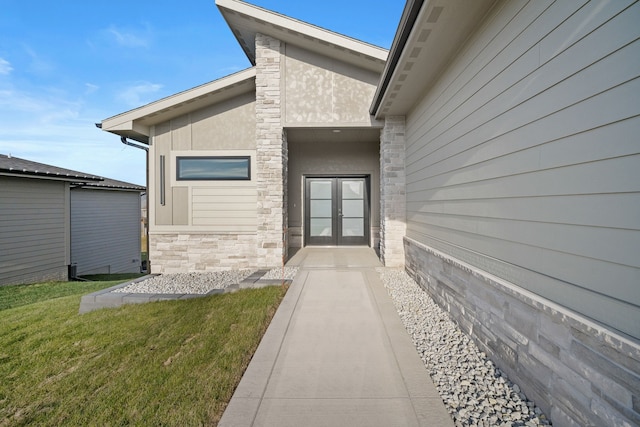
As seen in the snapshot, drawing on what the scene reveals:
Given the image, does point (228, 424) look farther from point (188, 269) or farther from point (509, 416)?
point (188, 269)

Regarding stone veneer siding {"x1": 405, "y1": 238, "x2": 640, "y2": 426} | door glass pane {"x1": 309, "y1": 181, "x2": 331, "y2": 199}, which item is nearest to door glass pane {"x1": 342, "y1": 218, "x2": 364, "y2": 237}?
door glass pane {"x1": 309, "y1": 181, "x2": 331, "y2": 199}

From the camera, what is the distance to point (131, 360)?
9.59 ft

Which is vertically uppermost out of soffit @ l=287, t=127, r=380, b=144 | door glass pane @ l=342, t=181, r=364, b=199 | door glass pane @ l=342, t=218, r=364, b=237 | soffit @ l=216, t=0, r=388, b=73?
soffit @ l=216, t=0, r=388, b=73

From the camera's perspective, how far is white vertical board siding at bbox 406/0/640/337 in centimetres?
153

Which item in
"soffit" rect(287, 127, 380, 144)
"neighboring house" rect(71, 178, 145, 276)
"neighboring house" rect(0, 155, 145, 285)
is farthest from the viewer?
"neighboring house" rect(71, 178, 145, 276)

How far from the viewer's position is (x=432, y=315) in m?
3.81

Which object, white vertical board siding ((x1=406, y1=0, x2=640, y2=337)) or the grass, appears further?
the grass

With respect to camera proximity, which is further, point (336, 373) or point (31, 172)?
point (31, 172)

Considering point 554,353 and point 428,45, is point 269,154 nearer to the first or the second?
point 428,45

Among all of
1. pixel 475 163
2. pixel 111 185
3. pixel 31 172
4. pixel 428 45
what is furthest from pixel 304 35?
pixel 111 185

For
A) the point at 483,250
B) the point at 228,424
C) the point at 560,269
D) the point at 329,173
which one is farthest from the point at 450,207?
the point at 329,173

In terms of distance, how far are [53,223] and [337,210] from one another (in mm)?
9113

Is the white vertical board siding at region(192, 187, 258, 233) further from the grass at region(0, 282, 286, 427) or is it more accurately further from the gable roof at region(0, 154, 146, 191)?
the gable roof at region(0, 154, 146, 191)

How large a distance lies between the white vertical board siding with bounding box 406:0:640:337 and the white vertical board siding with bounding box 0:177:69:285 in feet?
37.0
